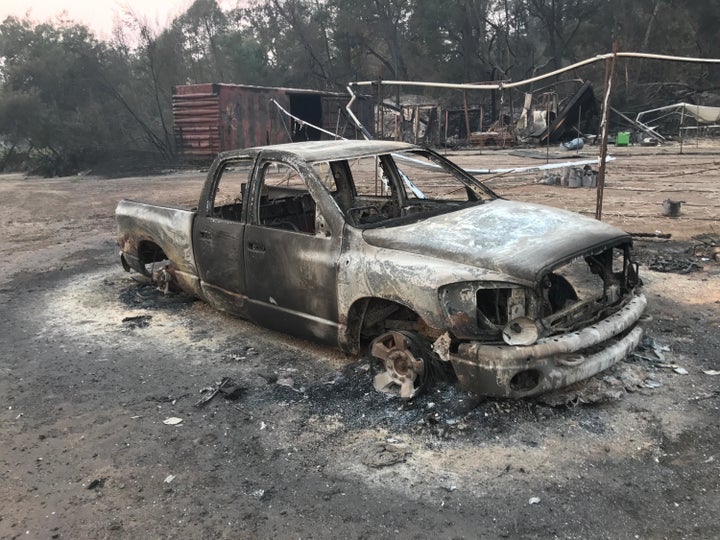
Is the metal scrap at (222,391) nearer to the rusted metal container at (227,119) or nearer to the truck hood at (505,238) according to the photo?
the truck hood at (505,238)

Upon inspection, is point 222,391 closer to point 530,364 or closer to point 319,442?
point 319,442

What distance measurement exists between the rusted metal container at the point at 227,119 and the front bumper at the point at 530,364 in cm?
1854

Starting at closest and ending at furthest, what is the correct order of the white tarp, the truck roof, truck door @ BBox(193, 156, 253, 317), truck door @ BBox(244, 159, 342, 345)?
truck door @ BBox(244, 159, 342, 345), the truck roof, truck door @ BBox(193, 156, 253, 317), the white tarp

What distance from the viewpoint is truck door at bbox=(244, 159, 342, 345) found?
4.14 metres

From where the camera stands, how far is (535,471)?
3.07 metres

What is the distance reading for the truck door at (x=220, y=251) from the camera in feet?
16.0

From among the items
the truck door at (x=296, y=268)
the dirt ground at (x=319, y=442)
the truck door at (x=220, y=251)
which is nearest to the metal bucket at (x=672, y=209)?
the dirt ground at (x=319, y=442)

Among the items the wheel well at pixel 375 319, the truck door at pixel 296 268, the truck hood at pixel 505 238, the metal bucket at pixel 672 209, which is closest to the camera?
the truck hood at pixel 505 238

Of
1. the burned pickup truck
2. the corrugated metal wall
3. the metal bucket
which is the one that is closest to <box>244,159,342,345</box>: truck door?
the burned pickup truck

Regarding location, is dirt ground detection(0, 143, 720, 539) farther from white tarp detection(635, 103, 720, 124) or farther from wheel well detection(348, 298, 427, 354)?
white tarp detection(635, 103, 720, 124)

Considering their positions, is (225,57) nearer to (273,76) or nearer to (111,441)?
(273,76)

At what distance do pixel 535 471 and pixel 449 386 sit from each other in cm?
97

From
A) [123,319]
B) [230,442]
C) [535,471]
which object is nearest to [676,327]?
[535,471]

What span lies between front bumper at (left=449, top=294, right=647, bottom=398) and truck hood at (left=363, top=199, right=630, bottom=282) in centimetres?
44
